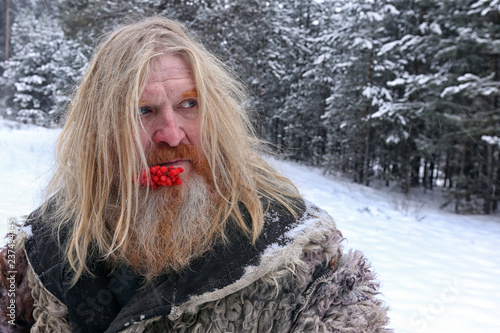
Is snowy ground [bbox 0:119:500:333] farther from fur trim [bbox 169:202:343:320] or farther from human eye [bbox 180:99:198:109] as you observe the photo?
human eye [bbox 180:99:198:109]

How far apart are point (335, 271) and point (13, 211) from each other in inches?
154

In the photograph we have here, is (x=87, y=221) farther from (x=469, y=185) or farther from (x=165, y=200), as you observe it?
(x=469, y=185)

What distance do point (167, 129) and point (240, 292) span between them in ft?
2.28

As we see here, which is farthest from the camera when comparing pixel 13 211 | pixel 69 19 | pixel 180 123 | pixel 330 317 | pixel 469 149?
pixel 469 149

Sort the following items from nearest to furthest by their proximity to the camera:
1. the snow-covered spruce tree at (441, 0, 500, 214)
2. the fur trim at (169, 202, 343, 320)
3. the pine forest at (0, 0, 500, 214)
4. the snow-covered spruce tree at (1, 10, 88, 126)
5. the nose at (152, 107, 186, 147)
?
the fur trim at (169, 202, 343, 320) < the nose at (152, 107, 186, 147) < the snow-covered spruce tree at (441, 0, 500, 214) < the pine forest at (0, 0, 500, 214) < the snow-covered spruce tree at (1, 10, 88, 126)

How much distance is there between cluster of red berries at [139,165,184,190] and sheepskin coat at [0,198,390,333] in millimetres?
327

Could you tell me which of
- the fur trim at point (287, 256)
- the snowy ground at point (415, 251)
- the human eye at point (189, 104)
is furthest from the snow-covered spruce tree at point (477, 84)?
the human eye at point (189, 104)

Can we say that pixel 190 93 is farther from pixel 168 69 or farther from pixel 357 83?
pixel 357 83

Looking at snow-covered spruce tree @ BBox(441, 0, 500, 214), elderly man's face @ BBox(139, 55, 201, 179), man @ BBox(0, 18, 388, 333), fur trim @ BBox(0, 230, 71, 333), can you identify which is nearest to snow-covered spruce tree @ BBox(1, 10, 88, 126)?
snow-covered spruce tree @ BBox(441, 0, 500, 214)

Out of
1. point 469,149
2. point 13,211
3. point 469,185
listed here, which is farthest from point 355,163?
point 13,211

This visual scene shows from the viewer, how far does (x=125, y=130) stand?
138cm

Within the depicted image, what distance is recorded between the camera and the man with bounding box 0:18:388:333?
1322 millimetres

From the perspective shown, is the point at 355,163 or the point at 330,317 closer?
the point at 330,317

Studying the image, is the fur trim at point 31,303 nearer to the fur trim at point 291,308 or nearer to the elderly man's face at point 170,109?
the fur trim at point 291,308
